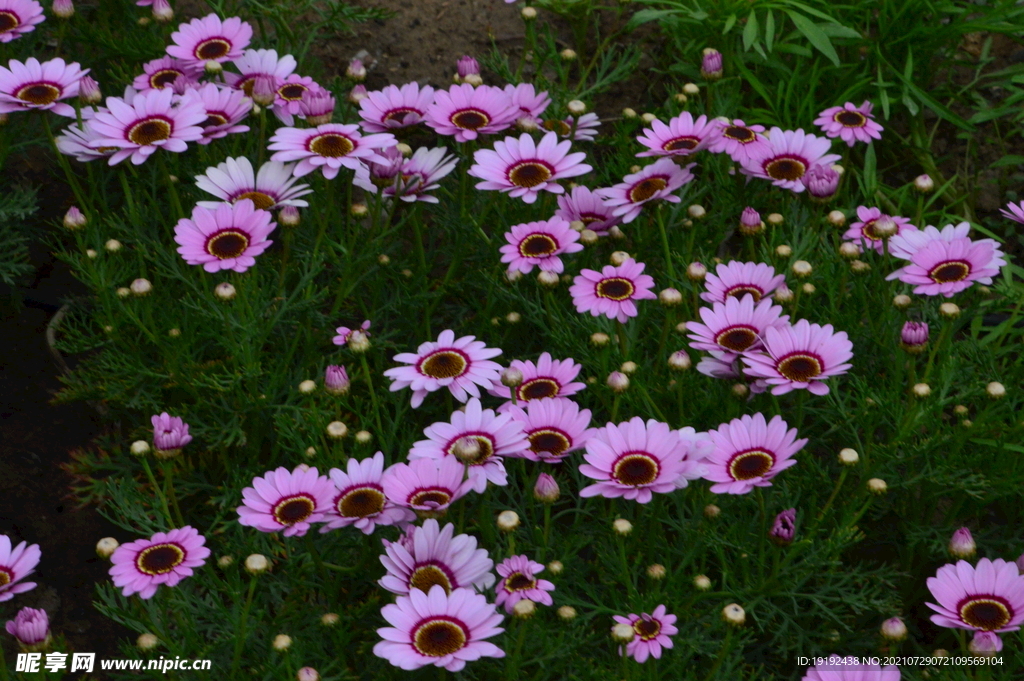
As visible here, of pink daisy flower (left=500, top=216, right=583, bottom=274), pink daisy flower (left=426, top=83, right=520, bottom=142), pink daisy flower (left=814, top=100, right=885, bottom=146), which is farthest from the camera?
pink daisy flower (left=814, top=100, right=885, bottom=146)

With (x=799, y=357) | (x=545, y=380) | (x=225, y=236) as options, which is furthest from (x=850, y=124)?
(x=225, y=236)

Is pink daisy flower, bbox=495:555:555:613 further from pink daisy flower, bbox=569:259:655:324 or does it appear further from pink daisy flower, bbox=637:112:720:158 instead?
pink daisy flower, bbox=637:112:720:158

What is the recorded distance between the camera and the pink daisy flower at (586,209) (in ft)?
8.85

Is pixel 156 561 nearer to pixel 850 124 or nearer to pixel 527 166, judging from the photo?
pixel 527 166

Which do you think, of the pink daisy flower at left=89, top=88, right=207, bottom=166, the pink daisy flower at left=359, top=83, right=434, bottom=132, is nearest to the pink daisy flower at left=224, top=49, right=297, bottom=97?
the pink daisy flower at left=359, top=83, right=434, bottom=132

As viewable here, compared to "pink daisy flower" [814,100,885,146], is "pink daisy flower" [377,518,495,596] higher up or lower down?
lower down

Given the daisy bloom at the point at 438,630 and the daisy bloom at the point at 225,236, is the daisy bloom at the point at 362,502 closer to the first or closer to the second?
the daisy bloom at the point at 438,630

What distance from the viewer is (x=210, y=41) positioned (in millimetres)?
2844

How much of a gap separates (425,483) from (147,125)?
1.21 m

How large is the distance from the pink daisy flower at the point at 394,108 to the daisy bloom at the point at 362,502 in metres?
1.15

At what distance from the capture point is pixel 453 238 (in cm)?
286

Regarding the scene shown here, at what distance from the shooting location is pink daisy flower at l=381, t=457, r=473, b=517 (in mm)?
1755

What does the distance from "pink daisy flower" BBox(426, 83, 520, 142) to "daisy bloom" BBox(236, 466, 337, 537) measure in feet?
3.43

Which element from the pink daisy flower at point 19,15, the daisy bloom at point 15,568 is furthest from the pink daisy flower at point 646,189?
the pink daisy flower at point 19,15
